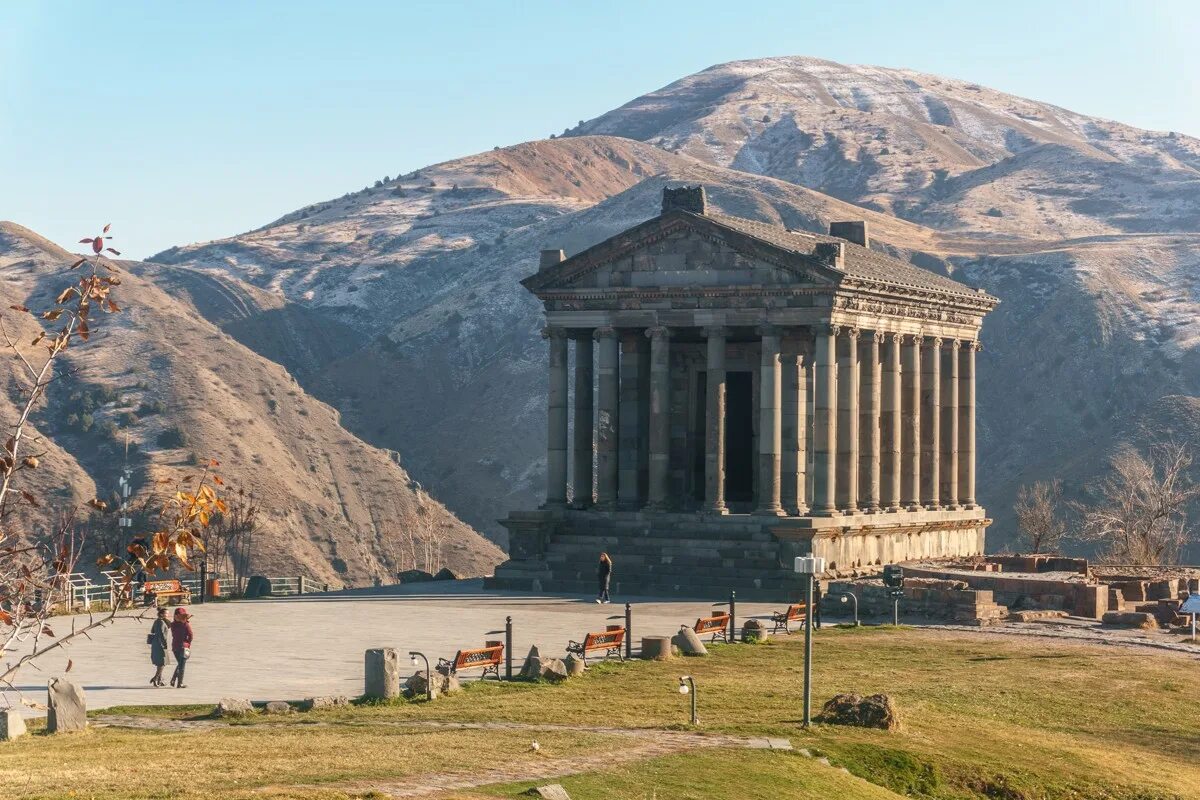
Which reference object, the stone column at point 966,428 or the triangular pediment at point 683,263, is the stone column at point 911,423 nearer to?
the stone column at point 966,428

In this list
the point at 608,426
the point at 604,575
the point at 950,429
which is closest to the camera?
the point at 604,575

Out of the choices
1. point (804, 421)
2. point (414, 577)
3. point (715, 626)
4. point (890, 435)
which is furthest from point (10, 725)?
point (890, 435)

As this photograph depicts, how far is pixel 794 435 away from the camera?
205 ft

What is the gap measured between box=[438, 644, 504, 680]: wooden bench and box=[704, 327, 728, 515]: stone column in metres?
23.7

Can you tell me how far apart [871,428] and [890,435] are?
200 cm

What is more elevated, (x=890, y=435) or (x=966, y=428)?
(x=966, y=428)

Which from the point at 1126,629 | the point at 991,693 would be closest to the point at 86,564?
the point at 1126,629

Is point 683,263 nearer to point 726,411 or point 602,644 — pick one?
point 726,411

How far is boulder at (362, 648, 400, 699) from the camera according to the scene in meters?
35.6

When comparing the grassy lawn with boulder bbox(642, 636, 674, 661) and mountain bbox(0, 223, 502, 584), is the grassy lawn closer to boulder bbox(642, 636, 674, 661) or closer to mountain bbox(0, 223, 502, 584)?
boulder bbox(642, 636, 674, 661)

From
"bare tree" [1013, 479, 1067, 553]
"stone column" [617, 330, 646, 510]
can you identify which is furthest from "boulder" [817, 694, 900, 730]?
"bare tree" [1013, 479, 1067, 553]

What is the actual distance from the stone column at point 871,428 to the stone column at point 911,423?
9.08ft

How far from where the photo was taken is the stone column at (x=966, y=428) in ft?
243

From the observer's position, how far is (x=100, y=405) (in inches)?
5413
